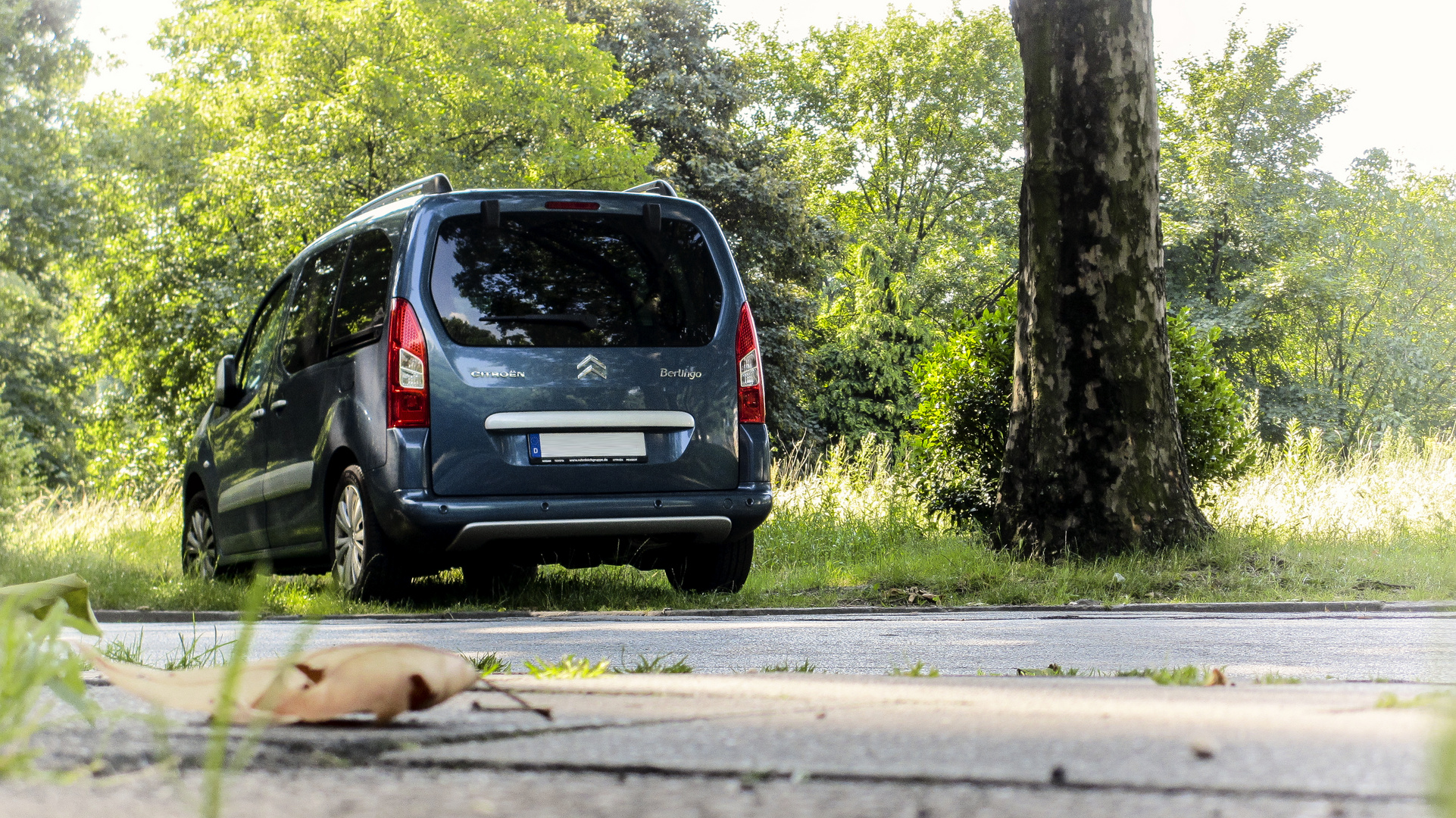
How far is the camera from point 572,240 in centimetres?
720

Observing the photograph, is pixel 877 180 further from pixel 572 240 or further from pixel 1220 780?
pixel 1220 780

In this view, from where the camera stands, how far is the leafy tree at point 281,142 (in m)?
21.7

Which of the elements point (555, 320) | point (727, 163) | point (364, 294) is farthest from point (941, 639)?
point (727, 163)

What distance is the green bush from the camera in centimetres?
1027

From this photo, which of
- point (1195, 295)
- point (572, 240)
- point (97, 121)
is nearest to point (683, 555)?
point (572, 240)

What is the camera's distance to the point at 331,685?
1.82 meters

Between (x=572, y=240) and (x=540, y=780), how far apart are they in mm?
5975

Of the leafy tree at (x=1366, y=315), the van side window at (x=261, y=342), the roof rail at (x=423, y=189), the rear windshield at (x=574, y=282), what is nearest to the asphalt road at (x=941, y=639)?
the rear windshield at (x=574, y=282)

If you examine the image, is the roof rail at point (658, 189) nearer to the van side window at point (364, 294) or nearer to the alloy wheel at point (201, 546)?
the van side window at point (364, 294)

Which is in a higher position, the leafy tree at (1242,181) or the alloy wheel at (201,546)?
the leafy tree at (1242,181)

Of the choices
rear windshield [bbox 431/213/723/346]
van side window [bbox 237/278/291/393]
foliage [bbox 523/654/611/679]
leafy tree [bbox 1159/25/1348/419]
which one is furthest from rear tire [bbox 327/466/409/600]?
leafy tree [bbox 1159/25/1348/419]

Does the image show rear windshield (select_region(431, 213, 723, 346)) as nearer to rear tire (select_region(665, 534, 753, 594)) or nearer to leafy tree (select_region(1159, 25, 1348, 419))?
rear tire (select_region(665, 534, 753, 594))

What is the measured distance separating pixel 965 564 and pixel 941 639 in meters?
3.34

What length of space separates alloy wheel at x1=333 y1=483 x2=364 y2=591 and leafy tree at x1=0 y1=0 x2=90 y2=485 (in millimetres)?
17855
